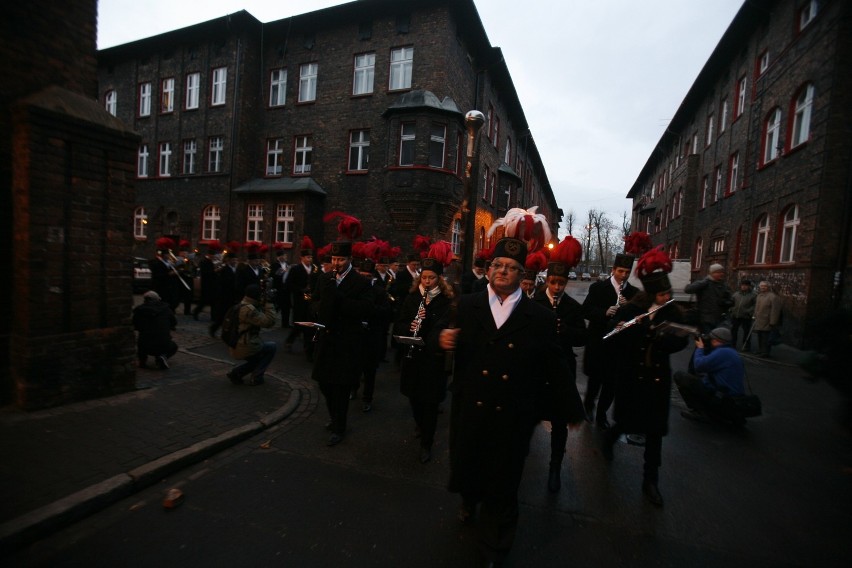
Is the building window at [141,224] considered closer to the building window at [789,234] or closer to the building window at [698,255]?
the building window at [789,234]

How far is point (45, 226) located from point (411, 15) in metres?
18.0

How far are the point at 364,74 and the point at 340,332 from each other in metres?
18.3

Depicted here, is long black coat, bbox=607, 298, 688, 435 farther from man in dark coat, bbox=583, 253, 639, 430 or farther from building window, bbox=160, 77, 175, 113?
building window, bbox=160, 77, 175, 113

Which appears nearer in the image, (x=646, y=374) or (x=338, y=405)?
(x=646, y=374)

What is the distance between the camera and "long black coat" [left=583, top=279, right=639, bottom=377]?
492 centimetres

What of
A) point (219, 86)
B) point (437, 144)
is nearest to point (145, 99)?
point (219, 86)

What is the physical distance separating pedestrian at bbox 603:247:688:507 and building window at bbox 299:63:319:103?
20587 millimetres

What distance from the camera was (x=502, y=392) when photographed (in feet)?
8.86

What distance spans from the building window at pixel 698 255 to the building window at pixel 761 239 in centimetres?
702

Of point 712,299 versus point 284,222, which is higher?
point 284,222

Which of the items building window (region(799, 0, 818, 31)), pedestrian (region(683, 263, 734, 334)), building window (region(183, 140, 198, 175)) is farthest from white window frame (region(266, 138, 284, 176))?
building window (region(799, 0, 818, 31))

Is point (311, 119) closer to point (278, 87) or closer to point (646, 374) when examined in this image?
point (278, 87)

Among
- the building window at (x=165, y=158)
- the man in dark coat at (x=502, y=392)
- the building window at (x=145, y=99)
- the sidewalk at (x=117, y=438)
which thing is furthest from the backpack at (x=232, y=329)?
the building window at (x=145, y=99)

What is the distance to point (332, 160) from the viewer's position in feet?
65.7
